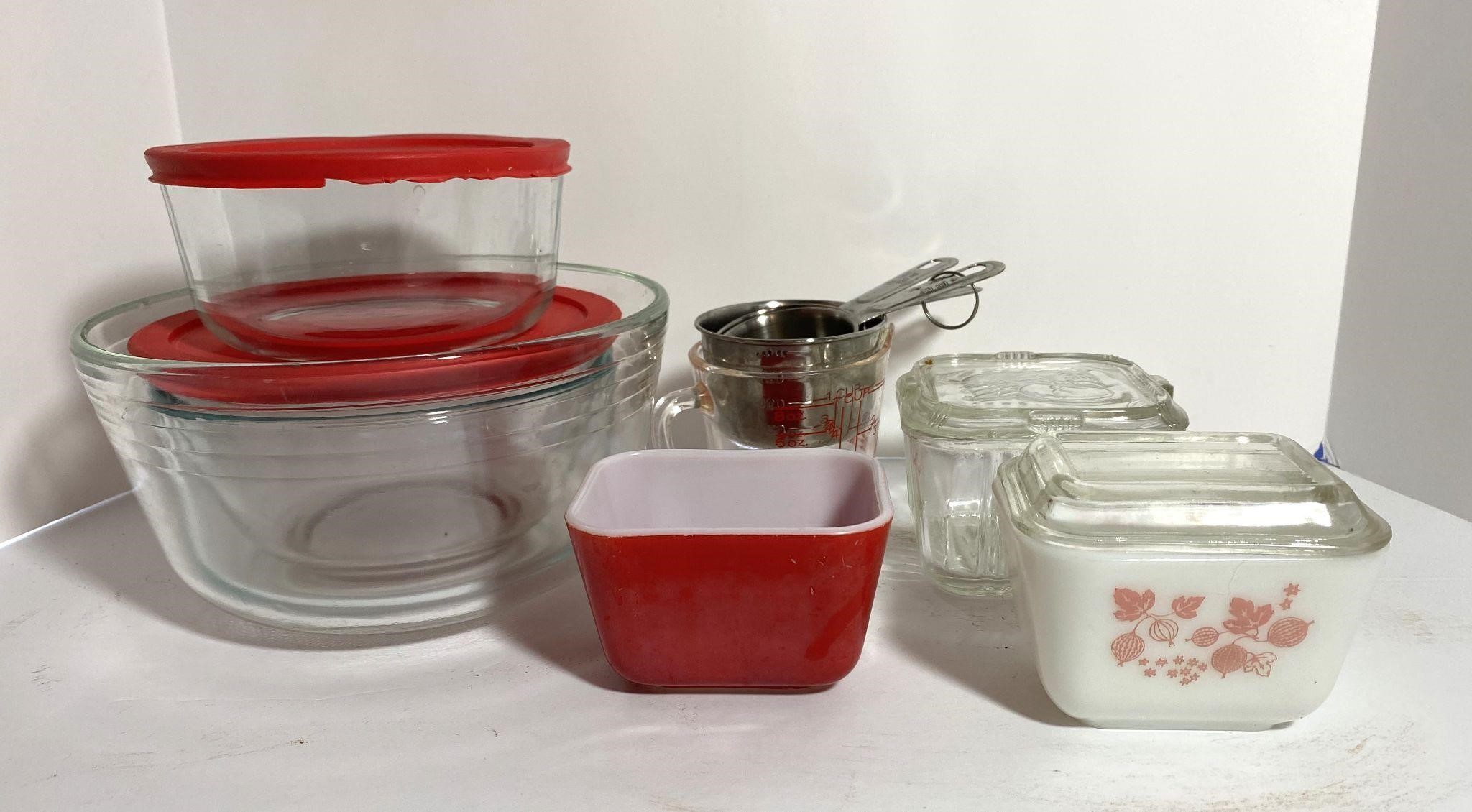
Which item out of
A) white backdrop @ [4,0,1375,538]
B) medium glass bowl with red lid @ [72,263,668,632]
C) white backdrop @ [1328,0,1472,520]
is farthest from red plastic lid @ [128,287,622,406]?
white backdrop @ [1328,0,1472,520]

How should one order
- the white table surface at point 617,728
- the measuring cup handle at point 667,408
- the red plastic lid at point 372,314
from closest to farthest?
the white table surface at point 617,728 → the red plastic lid at point 372,314 → the measuring cup handle at point 667,408

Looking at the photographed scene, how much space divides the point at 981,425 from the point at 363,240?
342 millimetres

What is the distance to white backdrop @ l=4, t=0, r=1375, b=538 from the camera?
676 millimetres

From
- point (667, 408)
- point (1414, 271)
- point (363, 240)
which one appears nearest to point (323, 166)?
point (363, 240)

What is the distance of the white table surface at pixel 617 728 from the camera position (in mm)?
389

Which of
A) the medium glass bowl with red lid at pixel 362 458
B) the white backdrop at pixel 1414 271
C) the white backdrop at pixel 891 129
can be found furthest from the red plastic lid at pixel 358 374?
the white backdrop at pixel 1414 271

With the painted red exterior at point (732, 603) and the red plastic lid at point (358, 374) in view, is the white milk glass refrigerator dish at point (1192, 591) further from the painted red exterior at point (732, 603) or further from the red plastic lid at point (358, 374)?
the red plastic lid at point (358, 374)

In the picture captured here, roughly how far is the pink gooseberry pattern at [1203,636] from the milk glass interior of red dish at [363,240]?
1.14ft

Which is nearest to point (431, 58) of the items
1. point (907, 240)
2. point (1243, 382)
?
point (907, 240)

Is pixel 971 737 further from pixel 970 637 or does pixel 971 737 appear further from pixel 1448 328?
pixel 1448 328

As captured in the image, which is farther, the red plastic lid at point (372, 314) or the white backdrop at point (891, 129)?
the white backdrop at point (891, 129)

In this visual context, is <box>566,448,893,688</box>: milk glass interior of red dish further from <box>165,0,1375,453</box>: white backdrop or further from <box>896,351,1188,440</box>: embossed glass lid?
<box>165,0,1375,453</box>: white backdrop

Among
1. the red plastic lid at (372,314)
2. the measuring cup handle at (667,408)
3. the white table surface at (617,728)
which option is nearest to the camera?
the white table surface at (617,728)

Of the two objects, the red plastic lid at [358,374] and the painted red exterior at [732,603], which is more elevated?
the red plastic lid at [358,374]
